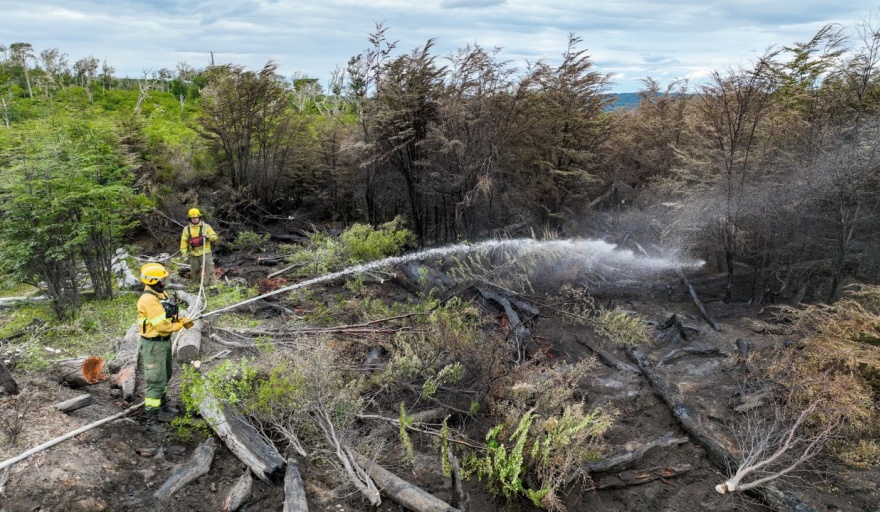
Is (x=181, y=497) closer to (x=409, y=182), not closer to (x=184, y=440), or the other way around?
(x=184, y=440)

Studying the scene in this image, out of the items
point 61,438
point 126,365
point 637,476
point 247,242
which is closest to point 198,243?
point 247,242

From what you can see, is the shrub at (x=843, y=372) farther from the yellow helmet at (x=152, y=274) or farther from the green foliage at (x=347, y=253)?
the yellow helmet at (x=152, y=274)

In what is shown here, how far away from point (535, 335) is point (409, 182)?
5.83 meters

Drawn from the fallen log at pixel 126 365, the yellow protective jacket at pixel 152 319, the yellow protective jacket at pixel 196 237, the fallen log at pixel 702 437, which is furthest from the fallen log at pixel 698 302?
the yellow protective jacket at pixel 196 237

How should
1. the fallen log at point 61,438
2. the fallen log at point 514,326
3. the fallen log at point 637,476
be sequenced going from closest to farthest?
the fallen log at point 61,438, the fallen log at point 637,476, the fallen log at point 514,326

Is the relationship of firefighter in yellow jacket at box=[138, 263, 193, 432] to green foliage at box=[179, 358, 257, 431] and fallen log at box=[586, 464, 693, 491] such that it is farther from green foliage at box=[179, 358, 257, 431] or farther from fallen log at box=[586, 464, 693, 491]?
fallen log at box=[586, 464, 693, 491]

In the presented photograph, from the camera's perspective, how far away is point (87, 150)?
26.6 ft

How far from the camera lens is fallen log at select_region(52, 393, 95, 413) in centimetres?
436

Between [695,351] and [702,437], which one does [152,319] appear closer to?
[702,437]

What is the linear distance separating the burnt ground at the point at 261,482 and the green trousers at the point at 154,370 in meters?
0.26

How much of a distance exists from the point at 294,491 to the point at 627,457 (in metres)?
3.23

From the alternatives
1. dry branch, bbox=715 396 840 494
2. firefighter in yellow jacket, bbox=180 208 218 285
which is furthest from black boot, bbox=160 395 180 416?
dry branch, bbox=715 396 840 494

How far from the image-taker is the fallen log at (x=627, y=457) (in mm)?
4539

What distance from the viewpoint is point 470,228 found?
11359 mm
